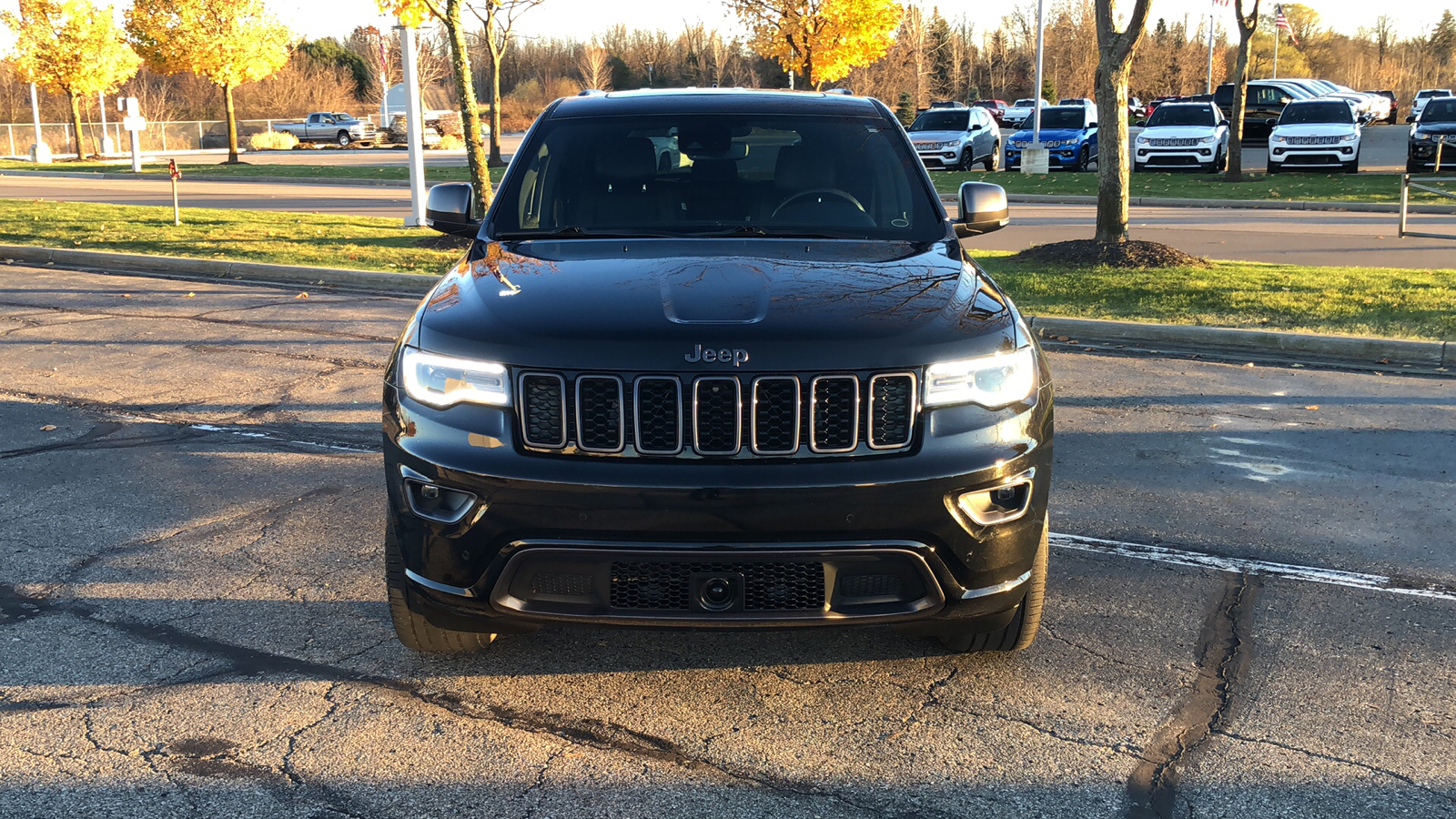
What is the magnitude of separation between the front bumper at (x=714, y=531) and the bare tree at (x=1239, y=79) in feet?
68.3

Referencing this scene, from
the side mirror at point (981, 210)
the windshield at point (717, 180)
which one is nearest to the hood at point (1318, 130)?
the side mirror at point (981, 210)

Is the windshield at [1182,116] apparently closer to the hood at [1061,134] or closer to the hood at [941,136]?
the hood at [1061,134]

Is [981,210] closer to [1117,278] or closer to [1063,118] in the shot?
[1117,278]

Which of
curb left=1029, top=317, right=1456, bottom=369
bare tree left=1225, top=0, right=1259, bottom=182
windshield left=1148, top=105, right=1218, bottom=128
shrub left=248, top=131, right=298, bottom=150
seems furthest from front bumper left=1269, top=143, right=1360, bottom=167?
shrub left=248, top=131, right=298, bottom=150

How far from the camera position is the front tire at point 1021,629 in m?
3.67

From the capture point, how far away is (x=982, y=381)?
11.3 feet

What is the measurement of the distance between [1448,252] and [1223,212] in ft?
20.2

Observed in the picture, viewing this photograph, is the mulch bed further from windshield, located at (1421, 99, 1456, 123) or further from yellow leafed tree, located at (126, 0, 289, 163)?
yellow leafed tree, located at (126, 0, 289, 163)

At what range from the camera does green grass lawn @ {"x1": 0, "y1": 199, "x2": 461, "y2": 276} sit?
14429 mm

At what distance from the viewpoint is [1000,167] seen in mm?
31828

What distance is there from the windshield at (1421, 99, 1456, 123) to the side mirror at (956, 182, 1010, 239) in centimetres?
2655

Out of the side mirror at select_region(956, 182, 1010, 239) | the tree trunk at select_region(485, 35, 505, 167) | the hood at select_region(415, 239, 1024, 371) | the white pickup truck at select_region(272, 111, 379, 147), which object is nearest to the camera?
the hood at select_region(415, 239, 1024, 371)

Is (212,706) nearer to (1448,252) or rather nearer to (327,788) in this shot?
(327,788)

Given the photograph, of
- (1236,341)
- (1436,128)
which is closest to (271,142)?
(1436,128)
